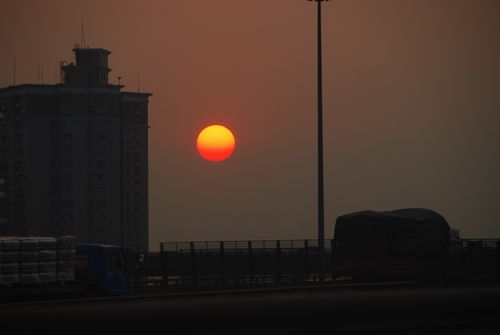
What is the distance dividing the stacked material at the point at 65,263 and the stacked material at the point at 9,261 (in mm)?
1617

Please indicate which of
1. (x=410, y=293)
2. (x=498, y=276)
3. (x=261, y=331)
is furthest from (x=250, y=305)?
(x=498, y=276)

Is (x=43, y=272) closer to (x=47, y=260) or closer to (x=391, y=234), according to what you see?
(x=47, y=260)

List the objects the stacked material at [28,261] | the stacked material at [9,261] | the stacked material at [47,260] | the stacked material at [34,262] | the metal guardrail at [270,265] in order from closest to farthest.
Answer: the stacked material at [9,261] → the stacked material at [34,262] → the stacked material at [28,261] → the stacked material at [47,260] → the metal guardrail at [270,265]

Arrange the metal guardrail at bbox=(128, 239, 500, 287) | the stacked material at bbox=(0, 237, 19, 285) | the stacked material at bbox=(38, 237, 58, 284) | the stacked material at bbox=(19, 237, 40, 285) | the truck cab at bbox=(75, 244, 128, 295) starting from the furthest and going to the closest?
1. the metal guardrail at bbox=(128, 239, 500, 287)
2. the truck cab at bbox=(75, 244, 128, 295)
3. the stacked material at bbox=(38, 237, 58, 284)
4. the stacked material at bbox=(19, 237, 40, 285)
5. the stacked material at bbox=(0, 237, 19, 285)

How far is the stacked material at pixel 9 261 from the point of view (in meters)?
39.8

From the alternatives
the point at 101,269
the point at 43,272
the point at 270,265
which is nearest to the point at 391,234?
the point at 270,265

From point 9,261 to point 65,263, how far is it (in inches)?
84.7

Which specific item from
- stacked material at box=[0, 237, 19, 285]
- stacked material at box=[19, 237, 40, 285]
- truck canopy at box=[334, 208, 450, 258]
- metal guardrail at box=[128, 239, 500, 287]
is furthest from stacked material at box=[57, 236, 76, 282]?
truck canopy at box=[334, 208, 450, 258]

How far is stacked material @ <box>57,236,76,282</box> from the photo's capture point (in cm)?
4106

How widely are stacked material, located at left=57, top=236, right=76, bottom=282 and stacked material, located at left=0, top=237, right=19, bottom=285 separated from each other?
1.62 meters

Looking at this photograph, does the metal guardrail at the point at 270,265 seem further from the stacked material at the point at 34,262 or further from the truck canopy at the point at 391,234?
the stacked material at the point at 34,262

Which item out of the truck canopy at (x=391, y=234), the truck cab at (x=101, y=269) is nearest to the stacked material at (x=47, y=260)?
the truck cab at (x=101, y=269)

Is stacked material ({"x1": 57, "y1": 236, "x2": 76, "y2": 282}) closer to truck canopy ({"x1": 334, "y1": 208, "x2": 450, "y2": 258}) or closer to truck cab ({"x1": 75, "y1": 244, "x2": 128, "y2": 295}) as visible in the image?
truck cab ({"x1": 75, "y1": 244, "x2": 128, "y2": 295})

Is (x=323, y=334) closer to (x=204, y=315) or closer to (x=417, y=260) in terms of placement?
(x=204, y=315)
